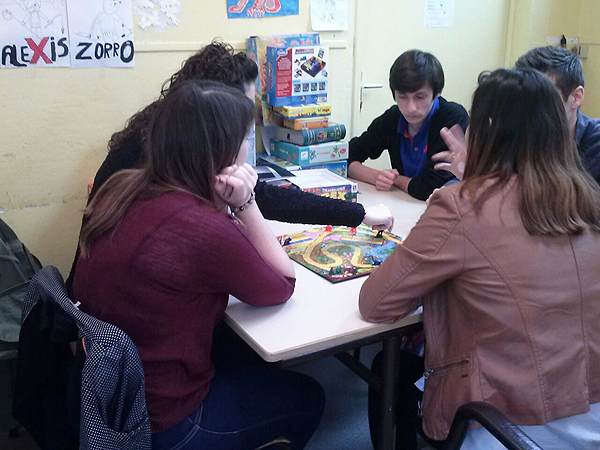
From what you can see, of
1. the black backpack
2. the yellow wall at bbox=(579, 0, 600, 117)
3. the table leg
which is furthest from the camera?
the yellow wall at bbox=(579, 0, 600, 117)

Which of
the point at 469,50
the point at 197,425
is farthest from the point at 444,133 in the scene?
the point at 469,50

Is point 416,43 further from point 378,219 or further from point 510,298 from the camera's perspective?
point 510,298

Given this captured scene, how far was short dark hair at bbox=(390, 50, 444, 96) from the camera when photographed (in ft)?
7.14

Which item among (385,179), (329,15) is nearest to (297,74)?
(329,15)

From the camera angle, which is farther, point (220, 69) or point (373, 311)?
point (220, 69)

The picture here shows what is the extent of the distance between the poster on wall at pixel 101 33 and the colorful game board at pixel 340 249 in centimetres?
100

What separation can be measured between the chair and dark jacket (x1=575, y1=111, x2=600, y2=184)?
1.08m

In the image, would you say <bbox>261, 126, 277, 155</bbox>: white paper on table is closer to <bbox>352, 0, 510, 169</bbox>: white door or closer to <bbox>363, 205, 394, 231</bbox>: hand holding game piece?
<bbox>352, 0, 510, 169</bbox>: white door

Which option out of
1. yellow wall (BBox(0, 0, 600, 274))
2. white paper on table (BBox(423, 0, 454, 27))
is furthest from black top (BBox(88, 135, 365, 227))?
white paper on table (BBox(423, 0, 454, 27))

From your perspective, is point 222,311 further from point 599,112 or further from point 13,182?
point 599,112

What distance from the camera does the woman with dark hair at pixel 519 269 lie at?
1.12 m

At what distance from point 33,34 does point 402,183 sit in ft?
4.70

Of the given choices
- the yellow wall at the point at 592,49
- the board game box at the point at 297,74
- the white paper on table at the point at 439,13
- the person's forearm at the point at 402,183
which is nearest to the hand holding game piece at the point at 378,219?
the person's forearm at the point at 402,183

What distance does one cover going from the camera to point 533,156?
1161mm
